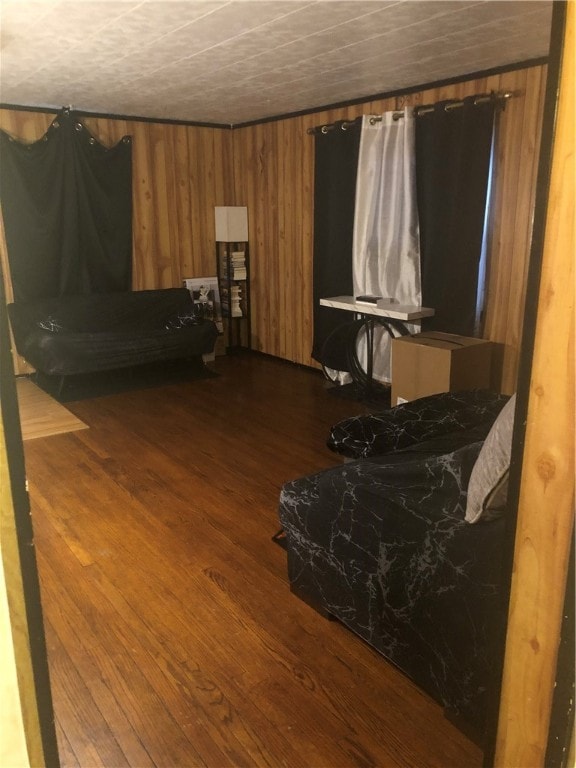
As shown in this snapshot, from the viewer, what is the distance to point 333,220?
5297 mm

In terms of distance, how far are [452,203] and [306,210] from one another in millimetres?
1730

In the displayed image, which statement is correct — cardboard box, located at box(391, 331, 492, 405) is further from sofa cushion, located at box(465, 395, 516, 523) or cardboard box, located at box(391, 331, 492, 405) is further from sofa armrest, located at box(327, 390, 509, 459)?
sofa cushion, located at box(465, 395, 516, 523)

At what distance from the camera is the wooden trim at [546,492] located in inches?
44.3

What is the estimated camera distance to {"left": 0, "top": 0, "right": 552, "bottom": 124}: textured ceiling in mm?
2758

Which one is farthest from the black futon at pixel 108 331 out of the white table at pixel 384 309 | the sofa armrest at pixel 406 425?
the sofa armrest at pixel 406 425

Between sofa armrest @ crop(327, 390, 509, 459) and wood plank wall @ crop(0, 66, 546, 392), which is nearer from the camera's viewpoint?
sofa armrest @ crop(327, 390, 509, 459)

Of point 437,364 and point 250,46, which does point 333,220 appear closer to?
point 437,364

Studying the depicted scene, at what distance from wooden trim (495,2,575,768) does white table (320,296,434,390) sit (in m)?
3.22

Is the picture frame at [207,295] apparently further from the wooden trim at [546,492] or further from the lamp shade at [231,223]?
the wooden trim at [546,492]

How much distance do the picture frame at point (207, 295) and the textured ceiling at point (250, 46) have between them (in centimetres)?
192

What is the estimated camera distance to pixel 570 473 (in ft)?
3.90

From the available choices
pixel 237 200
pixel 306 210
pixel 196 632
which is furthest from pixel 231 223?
pixel 196 632

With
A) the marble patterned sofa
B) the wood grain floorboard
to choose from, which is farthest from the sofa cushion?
the wood grain floorboard

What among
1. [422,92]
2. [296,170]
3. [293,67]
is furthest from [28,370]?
[422,92]
